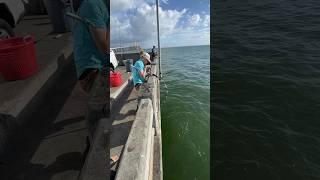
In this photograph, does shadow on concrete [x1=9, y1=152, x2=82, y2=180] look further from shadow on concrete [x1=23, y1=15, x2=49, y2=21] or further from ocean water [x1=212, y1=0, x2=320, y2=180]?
shadow on concrete [x1=23, y1=15, x2=49, y2=21]

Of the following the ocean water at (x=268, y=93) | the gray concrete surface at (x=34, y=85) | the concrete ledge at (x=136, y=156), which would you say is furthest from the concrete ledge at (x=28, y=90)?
the ocean water at (x=268, y=93)

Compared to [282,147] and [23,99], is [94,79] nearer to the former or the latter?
[23,99]

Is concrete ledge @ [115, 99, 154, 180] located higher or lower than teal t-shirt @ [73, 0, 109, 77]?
lower

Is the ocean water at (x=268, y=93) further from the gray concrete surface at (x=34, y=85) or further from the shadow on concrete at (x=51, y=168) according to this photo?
the gray concrete surface at (x=34, y=85)

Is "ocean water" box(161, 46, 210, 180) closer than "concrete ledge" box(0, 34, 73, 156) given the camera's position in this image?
No

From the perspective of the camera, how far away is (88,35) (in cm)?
275

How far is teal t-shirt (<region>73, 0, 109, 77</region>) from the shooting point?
2.40m

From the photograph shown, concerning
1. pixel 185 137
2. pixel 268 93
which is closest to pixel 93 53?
pixel 185 137

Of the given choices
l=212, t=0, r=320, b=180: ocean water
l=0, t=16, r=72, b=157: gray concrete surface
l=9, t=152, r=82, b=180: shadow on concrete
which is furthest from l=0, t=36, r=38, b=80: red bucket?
l=212, t=0, r=320, b=180: ocean water

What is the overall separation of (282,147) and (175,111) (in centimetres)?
558

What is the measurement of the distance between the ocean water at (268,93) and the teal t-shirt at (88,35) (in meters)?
4.60

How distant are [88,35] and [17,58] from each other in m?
2.56

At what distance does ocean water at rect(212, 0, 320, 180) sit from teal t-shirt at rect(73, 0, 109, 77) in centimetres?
460

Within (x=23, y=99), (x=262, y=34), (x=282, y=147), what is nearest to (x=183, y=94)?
(x=262, y=34)
